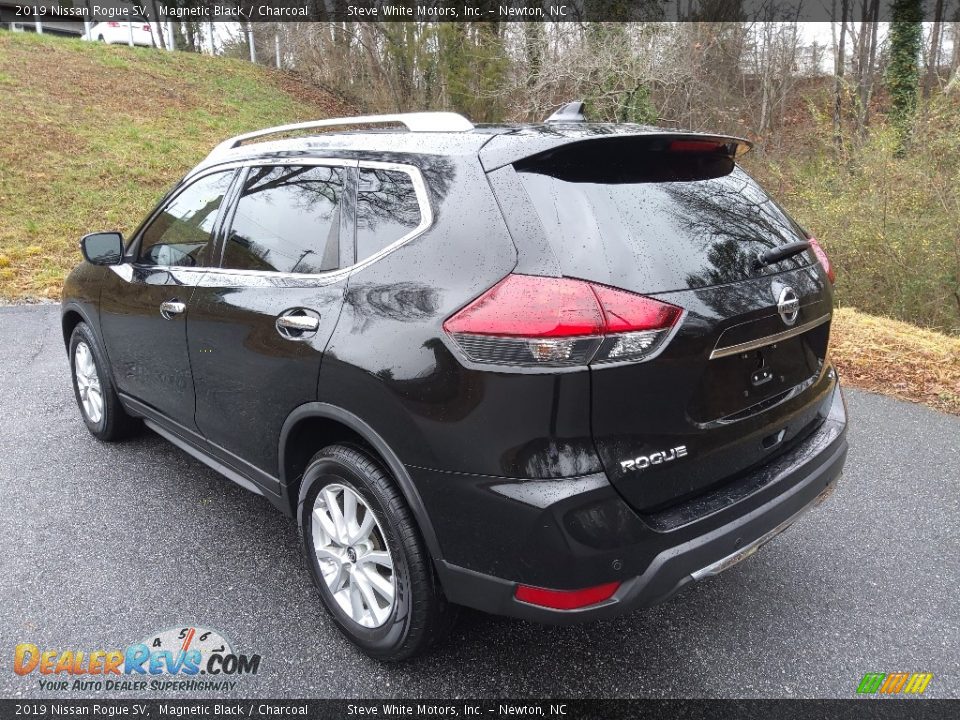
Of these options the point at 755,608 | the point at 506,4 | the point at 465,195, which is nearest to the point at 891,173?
the point at 755,608

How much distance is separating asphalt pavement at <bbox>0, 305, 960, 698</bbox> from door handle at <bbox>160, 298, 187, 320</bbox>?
99cm

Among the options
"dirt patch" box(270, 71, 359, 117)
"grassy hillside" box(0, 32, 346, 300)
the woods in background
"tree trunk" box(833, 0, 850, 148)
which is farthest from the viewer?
"dirt patch" box(270, 71, 359, 117)

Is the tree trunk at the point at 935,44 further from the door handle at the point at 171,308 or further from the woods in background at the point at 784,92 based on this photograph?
the door handle at the point at 171,308

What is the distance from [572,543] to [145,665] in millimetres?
1627

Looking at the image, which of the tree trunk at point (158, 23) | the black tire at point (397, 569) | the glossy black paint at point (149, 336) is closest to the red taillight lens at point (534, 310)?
the black tire at point (397, 569)

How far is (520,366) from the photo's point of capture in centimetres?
180

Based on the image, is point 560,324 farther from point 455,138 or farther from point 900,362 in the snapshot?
point 900,362

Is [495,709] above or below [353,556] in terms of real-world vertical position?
below

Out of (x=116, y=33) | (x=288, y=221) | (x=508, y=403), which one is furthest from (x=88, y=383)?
(x=116, y=33)

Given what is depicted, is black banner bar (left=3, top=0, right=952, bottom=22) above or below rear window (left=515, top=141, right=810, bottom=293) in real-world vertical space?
above

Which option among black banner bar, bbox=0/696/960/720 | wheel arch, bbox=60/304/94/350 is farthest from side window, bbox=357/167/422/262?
wheel arch, bbox=60/304/94/350

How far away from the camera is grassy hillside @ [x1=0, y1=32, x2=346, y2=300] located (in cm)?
1030

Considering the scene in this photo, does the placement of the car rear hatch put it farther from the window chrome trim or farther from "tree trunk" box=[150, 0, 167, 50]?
"tree trunk" box=[150, 0, 167, 50]

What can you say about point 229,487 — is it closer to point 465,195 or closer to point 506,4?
point 465,195
